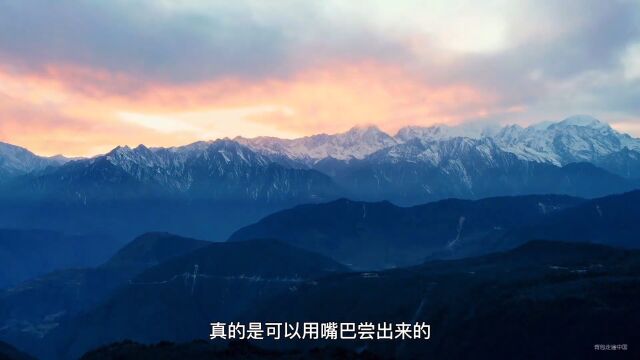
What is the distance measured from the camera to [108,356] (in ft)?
650

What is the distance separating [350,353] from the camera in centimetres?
18325

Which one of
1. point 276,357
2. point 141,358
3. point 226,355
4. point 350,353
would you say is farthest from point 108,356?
point 350,353

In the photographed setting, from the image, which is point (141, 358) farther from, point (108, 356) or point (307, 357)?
point (307, 357)

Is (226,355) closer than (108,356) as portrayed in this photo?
Yes

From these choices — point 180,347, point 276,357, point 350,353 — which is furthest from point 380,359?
point 180,347

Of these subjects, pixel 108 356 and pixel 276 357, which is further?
pixel 108 356

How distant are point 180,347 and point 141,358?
11.5m

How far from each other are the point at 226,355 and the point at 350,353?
3215cm

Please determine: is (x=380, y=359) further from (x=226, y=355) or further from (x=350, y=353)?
(x=226, y=355)

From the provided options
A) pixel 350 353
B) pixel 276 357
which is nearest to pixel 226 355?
pixel 276 357

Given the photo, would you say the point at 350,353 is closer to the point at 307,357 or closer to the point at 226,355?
the point at 307,357

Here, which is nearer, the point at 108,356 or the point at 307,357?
the point at 307,357

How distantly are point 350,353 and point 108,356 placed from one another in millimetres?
68166

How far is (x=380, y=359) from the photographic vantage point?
178875 millimetres
